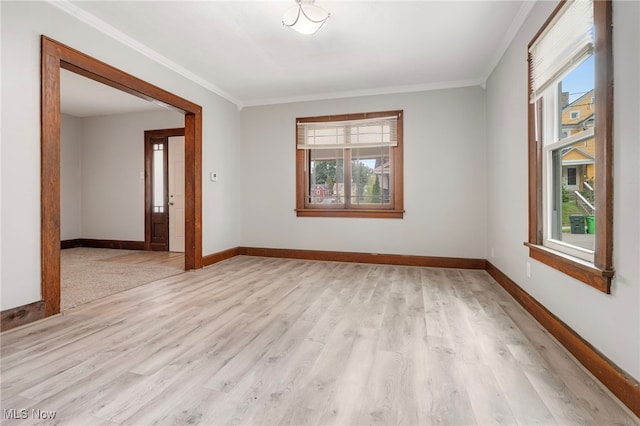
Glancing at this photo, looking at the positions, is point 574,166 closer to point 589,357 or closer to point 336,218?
point 589,357

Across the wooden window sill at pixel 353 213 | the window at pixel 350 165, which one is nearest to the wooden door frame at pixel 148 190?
the wooden window sill at pixel 353 213

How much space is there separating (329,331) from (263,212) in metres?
3.34

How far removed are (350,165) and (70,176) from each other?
5.81m

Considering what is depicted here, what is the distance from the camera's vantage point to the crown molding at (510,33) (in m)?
2.63

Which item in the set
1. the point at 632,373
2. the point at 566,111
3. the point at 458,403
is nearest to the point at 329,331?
the point at 458,403

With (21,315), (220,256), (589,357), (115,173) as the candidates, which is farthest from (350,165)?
(115,173)

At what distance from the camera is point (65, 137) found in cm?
618

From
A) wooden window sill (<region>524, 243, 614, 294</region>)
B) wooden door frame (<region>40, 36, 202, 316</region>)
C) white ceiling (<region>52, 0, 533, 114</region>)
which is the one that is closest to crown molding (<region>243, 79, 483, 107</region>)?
white ceiling (<region>52, 0, 533, 114</region>)

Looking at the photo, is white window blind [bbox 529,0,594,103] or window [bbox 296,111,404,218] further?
window [bbox 296,111,404,218]

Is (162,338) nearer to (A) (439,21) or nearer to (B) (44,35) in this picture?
(B) (44,35)

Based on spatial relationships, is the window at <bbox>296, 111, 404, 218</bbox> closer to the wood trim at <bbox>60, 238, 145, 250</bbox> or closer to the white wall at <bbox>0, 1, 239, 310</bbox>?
the white wall at <bbox>0, 1, 239, 310</bbox>

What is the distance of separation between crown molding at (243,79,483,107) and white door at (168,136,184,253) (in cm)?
169

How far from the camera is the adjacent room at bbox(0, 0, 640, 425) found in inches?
58.8

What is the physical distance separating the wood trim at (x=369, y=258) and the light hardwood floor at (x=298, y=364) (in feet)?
4.28
